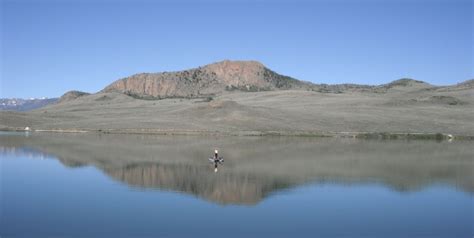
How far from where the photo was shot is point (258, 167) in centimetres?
3697

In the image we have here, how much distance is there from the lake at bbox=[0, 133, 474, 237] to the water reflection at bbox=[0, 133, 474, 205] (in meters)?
0.07

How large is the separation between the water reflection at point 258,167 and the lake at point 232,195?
0.24ft

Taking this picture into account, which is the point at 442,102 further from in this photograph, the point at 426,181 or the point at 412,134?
the point at 426,181

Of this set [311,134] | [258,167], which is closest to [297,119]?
[311,134]

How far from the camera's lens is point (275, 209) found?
2277cm

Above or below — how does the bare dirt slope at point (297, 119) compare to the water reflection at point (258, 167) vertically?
above

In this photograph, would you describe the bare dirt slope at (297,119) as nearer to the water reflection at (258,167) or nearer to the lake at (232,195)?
the water reflection at (258,167)

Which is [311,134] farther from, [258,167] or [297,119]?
[258,167]

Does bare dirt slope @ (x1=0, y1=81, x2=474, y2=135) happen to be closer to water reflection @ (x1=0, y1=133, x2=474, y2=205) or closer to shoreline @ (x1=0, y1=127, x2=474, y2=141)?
shoreline @ (x1=0, y1=127, x2=474, y2=141)

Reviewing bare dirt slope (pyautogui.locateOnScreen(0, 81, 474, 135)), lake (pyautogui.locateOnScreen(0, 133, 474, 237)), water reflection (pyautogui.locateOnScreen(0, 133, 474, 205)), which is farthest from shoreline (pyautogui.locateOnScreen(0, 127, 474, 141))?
lake (pyautogui.locateOnScreen(0, 133, 474, 237))

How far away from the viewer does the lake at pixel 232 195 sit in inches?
764

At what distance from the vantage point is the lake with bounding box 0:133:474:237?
19.4 meters

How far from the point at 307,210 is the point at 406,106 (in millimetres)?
92118

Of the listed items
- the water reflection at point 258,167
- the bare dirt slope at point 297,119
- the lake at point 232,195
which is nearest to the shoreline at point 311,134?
the bare dirt slope at point 297,119
